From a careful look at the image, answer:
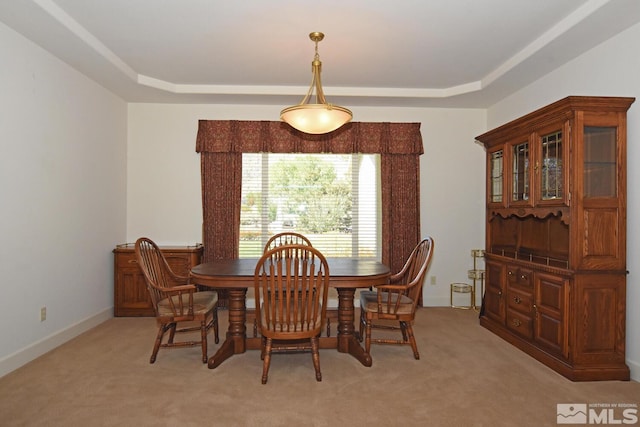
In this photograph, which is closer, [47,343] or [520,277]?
[47,343]

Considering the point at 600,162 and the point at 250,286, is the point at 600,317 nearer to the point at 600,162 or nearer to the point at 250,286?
the point at 600,162

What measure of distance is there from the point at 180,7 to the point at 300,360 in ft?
9.29

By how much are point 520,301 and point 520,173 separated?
1170mm

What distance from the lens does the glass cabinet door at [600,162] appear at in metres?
2.90

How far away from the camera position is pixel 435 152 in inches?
204

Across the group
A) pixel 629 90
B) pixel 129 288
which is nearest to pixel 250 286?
pixel 129 288

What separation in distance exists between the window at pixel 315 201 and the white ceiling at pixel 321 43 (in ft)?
2.83

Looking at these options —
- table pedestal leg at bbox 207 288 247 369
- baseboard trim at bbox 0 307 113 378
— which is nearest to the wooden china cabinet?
table pedestal leg at bbox 207 288 247 369

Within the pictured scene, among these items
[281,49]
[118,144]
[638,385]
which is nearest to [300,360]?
[638,385]

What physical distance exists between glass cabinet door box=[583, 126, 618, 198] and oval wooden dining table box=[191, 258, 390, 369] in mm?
1652

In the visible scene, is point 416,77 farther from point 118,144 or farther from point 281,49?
point 118,144

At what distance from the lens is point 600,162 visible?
115 inches

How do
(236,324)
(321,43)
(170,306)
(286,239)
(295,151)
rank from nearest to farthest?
(170,306) < (236,324) < (321,43) < (286,239) < (295,151)

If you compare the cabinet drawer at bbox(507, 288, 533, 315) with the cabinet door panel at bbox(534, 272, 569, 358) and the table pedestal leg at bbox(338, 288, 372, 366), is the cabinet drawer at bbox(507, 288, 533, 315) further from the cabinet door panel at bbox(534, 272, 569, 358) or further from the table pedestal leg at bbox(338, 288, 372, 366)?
the table pedestal leg at bbox(338, 288, 372, 366)
